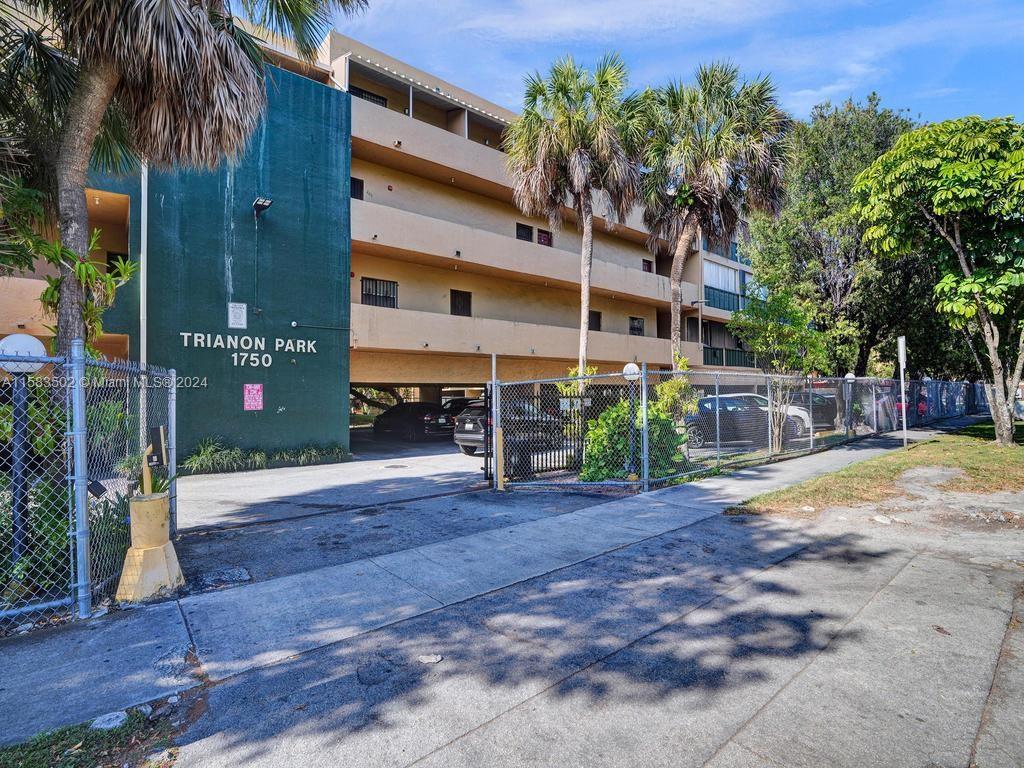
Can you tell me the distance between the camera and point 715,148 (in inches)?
632

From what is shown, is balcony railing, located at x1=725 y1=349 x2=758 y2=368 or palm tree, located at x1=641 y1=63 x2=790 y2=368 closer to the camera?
palm tree, located at x1=641 y1=63 x2=790 y2=368

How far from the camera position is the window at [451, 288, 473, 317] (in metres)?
21.5

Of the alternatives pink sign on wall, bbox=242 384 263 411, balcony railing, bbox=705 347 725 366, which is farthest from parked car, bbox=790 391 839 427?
pink sign on wall, bbox=242 384 263 411

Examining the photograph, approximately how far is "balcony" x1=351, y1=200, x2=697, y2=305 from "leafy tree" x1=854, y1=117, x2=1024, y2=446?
36.1ft

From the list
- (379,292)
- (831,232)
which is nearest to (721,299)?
(831,232)

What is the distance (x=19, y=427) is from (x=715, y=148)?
16.6m

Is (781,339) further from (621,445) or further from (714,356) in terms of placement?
(714,356)

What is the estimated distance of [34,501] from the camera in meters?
5.29

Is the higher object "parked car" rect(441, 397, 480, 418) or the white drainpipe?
the white drainpipe

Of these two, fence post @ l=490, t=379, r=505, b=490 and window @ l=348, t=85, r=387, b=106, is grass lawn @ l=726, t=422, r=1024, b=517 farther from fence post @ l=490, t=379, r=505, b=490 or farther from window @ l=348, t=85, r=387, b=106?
window @ l=348, t=85, r=387, b=106

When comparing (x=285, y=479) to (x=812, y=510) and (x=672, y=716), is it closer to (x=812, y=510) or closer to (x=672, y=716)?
(x=812, y=510)

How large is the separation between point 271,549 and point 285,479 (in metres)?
6.39

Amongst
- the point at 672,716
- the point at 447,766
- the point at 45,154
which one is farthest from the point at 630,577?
the point at 45,154

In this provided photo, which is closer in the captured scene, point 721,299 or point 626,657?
point 626,657
